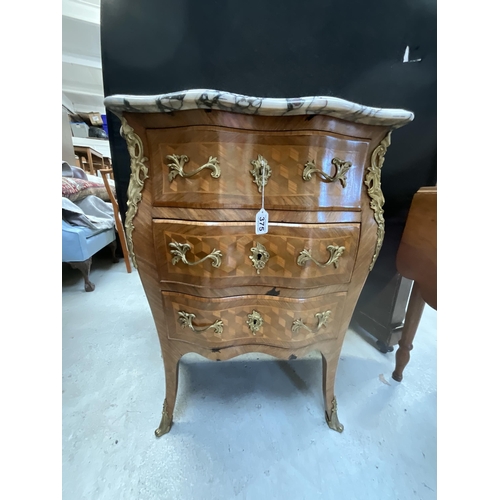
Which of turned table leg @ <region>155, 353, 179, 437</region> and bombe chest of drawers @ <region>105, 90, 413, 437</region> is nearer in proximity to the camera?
bombe chest of drawers @ <region>105, 90, 413, 437</region>

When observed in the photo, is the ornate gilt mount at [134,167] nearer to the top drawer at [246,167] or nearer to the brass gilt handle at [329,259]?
the top drawer at [246,167]

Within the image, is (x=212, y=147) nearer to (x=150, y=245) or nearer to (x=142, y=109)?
(x=142, y=109)

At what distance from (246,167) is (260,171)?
3 centimetres

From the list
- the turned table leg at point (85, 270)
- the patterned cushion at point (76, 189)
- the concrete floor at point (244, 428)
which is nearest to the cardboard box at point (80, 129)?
the patterned cushion at point (76, 189)

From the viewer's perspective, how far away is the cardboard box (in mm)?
4520

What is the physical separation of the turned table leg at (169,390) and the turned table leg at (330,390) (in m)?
0.46

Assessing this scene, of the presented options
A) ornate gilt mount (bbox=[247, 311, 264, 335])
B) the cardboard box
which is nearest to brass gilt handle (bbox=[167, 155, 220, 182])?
ornate gilt mount (bbox=[247, 311, 264, 335])

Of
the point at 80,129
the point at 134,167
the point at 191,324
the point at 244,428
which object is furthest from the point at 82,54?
the point at 244,428

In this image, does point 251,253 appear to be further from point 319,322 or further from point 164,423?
point 164,423

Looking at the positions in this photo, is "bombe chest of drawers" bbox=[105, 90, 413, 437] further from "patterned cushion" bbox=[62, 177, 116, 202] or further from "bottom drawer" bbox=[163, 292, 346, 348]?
"patterned cushion" bbox=[62, 177, 116, 202]

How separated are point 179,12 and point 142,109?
553 mm

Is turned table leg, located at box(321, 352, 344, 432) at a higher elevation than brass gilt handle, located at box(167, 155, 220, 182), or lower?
lower

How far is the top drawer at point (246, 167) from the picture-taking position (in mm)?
479

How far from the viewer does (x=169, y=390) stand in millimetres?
724
